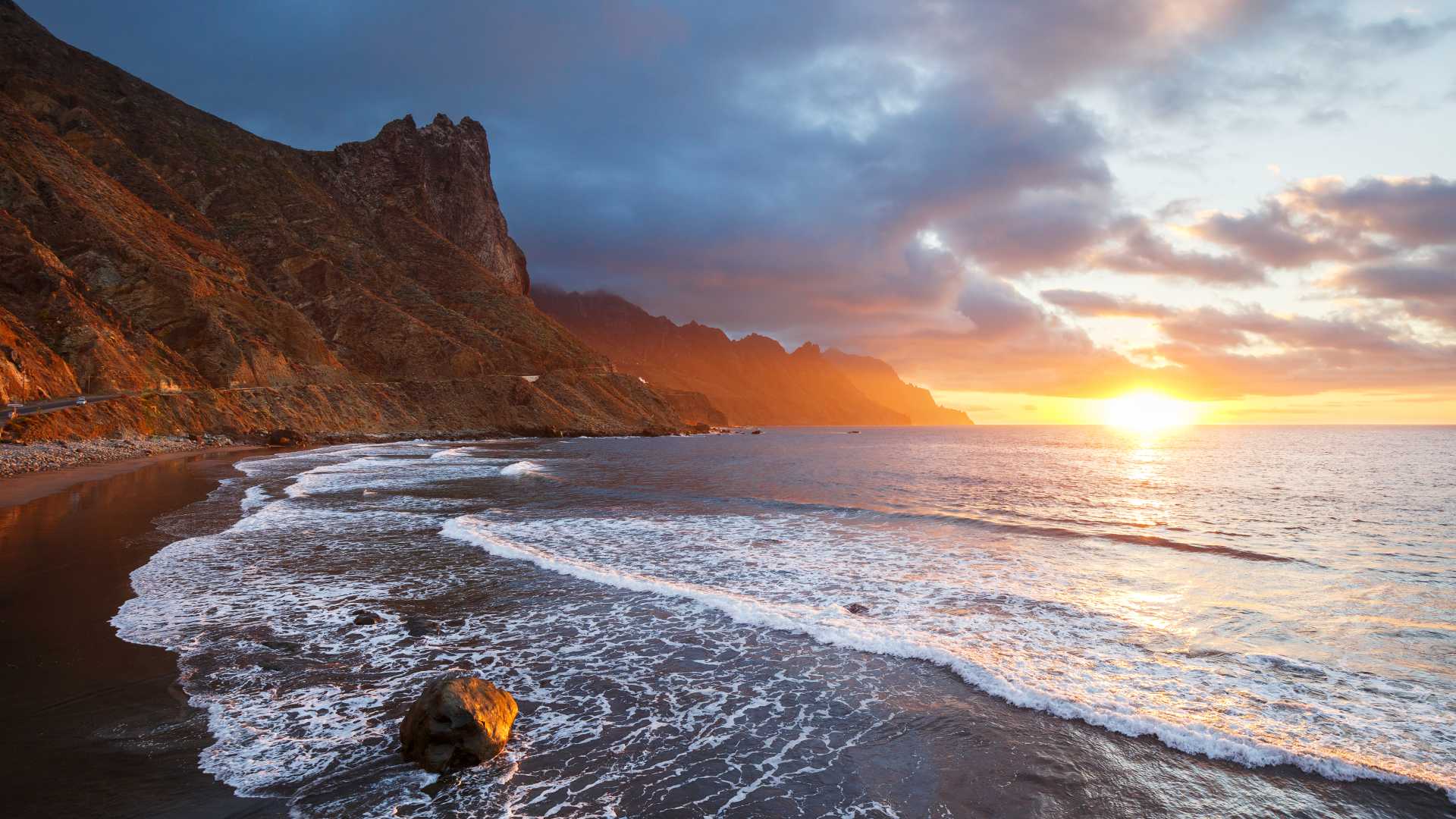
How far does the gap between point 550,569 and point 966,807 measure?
37.1 feet

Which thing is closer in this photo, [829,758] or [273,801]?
[273,801]

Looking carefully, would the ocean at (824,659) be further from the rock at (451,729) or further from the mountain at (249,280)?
the mountain at (249,280)

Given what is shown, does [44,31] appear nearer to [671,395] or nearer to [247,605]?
[671,395]

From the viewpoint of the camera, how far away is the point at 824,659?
9516mm

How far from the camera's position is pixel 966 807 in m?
5.64

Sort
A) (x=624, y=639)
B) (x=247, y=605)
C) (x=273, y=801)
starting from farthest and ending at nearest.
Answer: (x=247, y=605) < (x=624, y=639) < (x=273, y=801)

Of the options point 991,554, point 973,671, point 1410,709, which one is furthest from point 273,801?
point 991,554

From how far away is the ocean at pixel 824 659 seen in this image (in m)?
6.04

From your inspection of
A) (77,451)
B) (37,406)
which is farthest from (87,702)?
(37,406)

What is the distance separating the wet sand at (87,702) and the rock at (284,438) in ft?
164

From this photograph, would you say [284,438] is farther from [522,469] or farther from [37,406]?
[522,469]

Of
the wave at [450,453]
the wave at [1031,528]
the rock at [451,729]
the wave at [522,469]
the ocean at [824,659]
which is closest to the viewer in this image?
the ocean at [824,659]

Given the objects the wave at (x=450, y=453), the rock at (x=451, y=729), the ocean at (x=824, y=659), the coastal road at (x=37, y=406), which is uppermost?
the coastal road at (x=37, y=406)

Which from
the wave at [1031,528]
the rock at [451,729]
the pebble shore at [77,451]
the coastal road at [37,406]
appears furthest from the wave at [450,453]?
the rock at [451,729]
